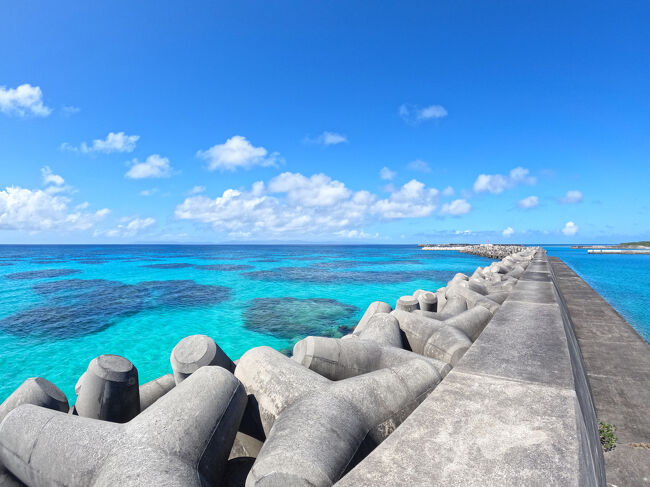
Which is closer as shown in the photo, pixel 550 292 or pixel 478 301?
pixel 550 292

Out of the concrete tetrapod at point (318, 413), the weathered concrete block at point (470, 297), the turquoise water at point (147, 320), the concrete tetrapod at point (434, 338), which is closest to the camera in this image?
the concrete tetrapod at point (318, 413)

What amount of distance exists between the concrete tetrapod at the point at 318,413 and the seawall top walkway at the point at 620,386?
1.58 m

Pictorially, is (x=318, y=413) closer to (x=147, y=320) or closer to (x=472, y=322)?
(x=472, y=322)

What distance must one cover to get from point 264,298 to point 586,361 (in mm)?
14997

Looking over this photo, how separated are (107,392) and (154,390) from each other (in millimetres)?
1143

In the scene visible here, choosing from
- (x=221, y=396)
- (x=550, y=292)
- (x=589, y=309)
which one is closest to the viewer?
(x=221, y=396)

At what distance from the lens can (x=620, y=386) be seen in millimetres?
3938

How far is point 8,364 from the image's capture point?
868cm

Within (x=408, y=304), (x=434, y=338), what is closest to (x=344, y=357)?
(x=434, y=338)

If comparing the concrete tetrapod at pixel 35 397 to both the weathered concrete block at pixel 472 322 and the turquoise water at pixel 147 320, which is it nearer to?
the turquoise water at pixel 147 320

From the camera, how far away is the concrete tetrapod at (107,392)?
331cm

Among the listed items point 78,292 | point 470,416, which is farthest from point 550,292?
point 78,292

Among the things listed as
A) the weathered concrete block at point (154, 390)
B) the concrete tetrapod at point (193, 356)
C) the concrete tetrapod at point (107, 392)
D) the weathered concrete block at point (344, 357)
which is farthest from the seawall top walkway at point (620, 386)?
the weathered concrete block at point (154, 390)

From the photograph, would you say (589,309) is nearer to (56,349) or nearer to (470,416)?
(470,416)
